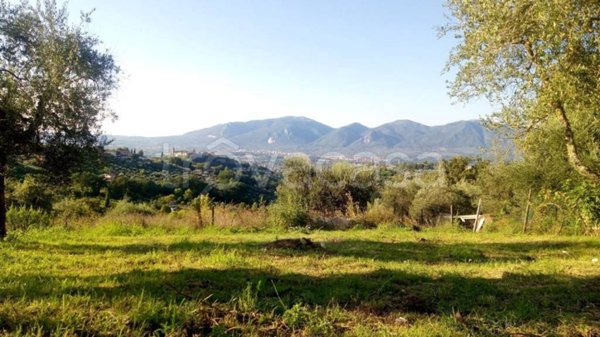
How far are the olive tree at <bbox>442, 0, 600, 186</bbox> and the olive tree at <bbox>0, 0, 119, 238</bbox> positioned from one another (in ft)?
31.1

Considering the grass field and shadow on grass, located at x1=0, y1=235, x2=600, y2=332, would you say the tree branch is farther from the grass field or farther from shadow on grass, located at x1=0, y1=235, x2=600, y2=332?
shadow on grass, located at x1=0, y1=235, x2=600, y2=332

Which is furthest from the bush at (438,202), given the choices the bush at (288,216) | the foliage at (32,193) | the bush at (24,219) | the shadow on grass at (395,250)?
the foliage at (32,193)

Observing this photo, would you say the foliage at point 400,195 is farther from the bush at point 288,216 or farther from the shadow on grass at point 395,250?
the shadow on grass at point 395,250

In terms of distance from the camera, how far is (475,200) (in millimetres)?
27391

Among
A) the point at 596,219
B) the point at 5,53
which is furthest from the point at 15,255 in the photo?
the point at 596,219

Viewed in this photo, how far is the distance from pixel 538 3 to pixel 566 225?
393 inches

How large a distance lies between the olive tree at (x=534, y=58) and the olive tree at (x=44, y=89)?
9482 millimetres

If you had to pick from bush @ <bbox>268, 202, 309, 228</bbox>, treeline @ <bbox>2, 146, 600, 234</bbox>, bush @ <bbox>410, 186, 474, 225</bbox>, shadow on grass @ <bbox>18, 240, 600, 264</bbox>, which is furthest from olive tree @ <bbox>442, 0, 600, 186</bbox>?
bush @ <bbox>410, 186, 474, 225</bbox>

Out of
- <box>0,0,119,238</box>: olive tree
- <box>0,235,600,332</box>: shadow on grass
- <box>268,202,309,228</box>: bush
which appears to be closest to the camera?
<box>0,235,600,332</box>: shadow on grass

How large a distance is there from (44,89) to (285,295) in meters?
8.79

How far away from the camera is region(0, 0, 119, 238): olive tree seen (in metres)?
9.43

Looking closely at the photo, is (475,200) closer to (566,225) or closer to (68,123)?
(566,225)

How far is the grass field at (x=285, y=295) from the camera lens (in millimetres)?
3213

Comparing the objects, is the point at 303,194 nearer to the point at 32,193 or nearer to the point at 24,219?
the point at 32,193
